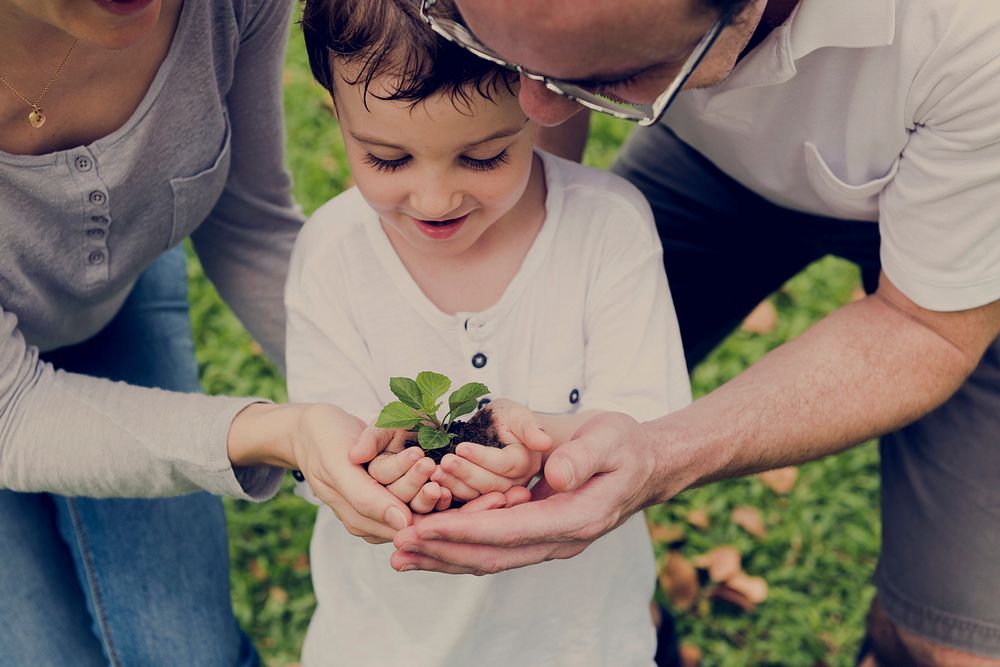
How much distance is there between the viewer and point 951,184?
2189 mm

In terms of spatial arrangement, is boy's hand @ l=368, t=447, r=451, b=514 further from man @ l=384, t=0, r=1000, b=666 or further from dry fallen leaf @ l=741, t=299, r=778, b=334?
dry fallen leaf @ l=741, t=299, r=778, b=334

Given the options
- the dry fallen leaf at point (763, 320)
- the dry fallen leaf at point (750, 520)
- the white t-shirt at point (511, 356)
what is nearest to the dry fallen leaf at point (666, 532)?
the dry fallen leaf at point (750, 520)

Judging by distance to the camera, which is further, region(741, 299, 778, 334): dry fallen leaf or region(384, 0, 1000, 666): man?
region(741, 299, 778, 334): dry fallen leaf

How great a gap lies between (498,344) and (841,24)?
90 cm

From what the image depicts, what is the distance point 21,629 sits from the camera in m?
2.52

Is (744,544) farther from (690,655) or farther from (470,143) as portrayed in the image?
(470,143)

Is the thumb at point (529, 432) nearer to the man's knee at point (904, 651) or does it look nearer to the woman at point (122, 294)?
the woman at point (122, 294)

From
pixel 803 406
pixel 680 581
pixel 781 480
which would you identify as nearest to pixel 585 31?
pixel 803 406

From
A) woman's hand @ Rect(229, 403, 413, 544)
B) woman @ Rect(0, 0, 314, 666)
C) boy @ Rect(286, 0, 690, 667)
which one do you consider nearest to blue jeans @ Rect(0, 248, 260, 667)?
woman @ Rect(0, 0, 314, 666)

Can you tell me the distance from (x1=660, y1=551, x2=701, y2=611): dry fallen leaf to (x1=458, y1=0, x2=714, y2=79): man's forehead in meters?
2.09

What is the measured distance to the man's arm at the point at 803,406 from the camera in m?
2.03

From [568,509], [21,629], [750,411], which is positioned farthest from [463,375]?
[21,629]

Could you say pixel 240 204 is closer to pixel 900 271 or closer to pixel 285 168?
pixel 285 168

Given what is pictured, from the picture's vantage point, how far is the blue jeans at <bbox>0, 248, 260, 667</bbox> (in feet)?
8.36
